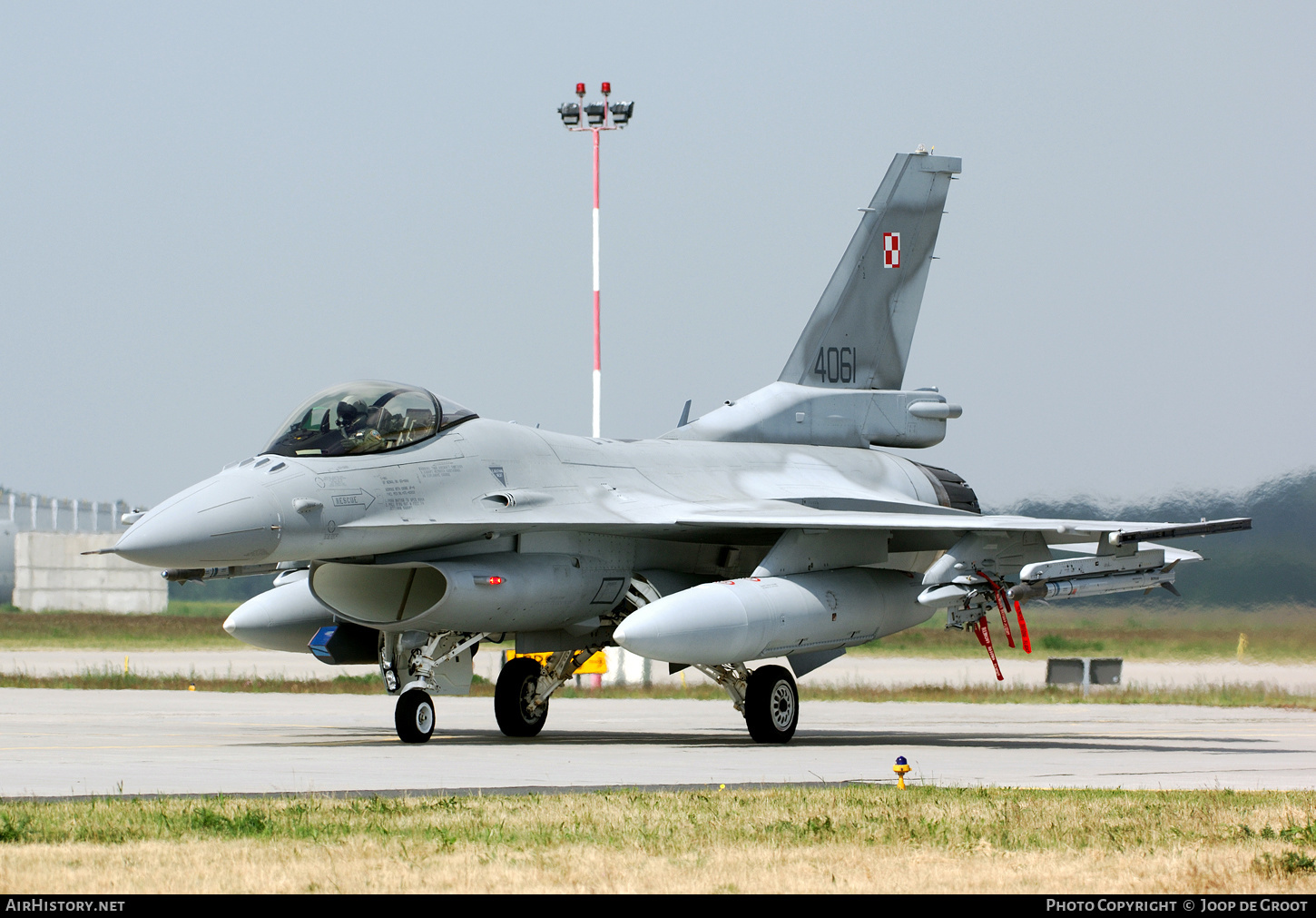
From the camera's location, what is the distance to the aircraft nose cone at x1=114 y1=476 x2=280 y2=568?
13.0 meters

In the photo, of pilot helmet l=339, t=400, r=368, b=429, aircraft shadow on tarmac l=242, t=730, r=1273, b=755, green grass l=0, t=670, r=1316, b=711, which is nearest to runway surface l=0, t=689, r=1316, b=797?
aircraft shadow on tarmac l=242, t=730, r=1273, b=755

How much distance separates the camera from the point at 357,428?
47.1 feet

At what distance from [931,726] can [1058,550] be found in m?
3.35

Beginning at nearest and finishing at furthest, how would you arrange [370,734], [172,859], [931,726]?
[172,859]
[370,734]
[931,726]

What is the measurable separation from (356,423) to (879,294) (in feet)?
25.6

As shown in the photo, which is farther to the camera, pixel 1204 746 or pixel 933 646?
pixel 933 646

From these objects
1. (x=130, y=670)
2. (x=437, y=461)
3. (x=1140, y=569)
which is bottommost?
(x=130, y=670)

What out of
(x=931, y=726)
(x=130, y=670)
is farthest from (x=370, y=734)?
(x=130, y=670)

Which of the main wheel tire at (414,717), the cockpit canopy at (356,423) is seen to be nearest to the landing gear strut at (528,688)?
the main wheel tire at (414,717)

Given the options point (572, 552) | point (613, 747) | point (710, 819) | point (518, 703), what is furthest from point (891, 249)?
point (710, 819)

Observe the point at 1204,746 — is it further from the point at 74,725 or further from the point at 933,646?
the point at 933,646

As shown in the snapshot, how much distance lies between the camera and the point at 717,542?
1695 centimetres

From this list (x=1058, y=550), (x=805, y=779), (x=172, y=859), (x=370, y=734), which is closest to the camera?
(x=172, y=859)

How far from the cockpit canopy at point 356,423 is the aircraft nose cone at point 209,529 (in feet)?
2.52
